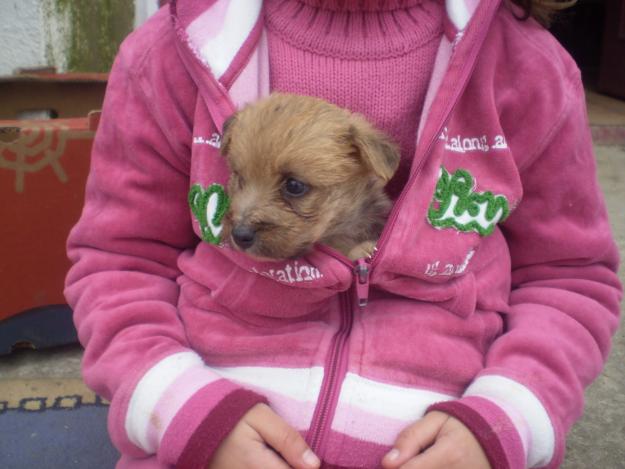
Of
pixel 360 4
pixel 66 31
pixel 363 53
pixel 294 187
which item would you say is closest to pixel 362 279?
pixel 294 187

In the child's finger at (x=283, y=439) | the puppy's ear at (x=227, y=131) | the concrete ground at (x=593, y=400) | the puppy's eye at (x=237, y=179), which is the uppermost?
the puppy's ear at (x=227, y=131)

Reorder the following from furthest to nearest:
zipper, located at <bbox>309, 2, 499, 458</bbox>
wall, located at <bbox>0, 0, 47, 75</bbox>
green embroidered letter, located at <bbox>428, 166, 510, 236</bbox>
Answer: wall, located at <bbox>0, 0, 47, 75</bbox>, green embroidered letter, located at <bbox>428, 166, 510, 236</bbox>, zipper, located at <bbox>309, 2, 499, 458</bbox>

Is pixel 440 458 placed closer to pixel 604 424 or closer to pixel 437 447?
pixel 437 447

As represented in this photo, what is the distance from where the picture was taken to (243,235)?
A: 58.9 inches

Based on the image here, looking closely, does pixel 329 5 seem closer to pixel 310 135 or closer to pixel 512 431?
pixel 310 135

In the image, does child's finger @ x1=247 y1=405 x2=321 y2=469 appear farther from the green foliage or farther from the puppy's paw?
the green foliage

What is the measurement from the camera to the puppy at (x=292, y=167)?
1.52m

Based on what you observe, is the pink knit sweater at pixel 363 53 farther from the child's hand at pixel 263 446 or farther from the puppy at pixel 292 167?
the child's hand at pixel 263 446

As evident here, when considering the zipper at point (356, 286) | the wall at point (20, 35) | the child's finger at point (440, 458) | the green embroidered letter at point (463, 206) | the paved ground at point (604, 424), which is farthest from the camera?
the wall at point (20, 35)

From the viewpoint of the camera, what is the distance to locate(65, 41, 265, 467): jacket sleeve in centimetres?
157

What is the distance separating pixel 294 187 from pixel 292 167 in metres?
0.04

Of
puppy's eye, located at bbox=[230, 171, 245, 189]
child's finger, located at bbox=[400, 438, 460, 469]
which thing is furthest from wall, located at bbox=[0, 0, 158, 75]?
child's finger, located at bbox=[400, 438, 460, 469]

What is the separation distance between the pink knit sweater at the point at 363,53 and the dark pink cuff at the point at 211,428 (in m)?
0.67

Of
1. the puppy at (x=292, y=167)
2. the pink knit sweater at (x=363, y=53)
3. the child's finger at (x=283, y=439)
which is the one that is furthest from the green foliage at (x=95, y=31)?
the child's finger at (x=283, y=439)
